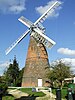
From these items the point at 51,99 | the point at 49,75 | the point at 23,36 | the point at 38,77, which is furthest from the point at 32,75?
the point at 51,99

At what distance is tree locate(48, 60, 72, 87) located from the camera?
5254 centimetres

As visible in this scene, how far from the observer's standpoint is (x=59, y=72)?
174 feet

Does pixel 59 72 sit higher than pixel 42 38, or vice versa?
pixel 42 38

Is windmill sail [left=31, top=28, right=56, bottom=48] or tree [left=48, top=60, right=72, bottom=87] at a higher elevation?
windmill sail [left=31, top=28, right=56, bottom=48]

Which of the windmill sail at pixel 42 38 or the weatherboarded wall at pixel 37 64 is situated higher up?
the windmill sail at pixel 42 38

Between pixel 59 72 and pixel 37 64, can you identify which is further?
pixel 37 64

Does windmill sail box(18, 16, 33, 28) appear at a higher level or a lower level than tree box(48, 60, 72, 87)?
higher

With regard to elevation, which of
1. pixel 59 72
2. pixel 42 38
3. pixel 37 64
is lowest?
pixel 59 72

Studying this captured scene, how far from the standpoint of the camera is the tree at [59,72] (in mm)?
52541

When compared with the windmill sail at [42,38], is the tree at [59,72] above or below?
below

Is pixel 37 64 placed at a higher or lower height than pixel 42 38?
lower

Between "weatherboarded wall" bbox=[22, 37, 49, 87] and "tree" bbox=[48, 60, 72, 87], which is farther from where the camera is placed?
"weatherboarded wall" bbox=[22, 37, 49, 87]

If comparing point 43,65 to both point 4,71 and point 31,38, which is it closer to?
point 31,38

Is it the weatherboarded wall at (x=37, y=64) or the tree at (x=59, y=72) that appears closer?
the tree at (x=59, y=72)
